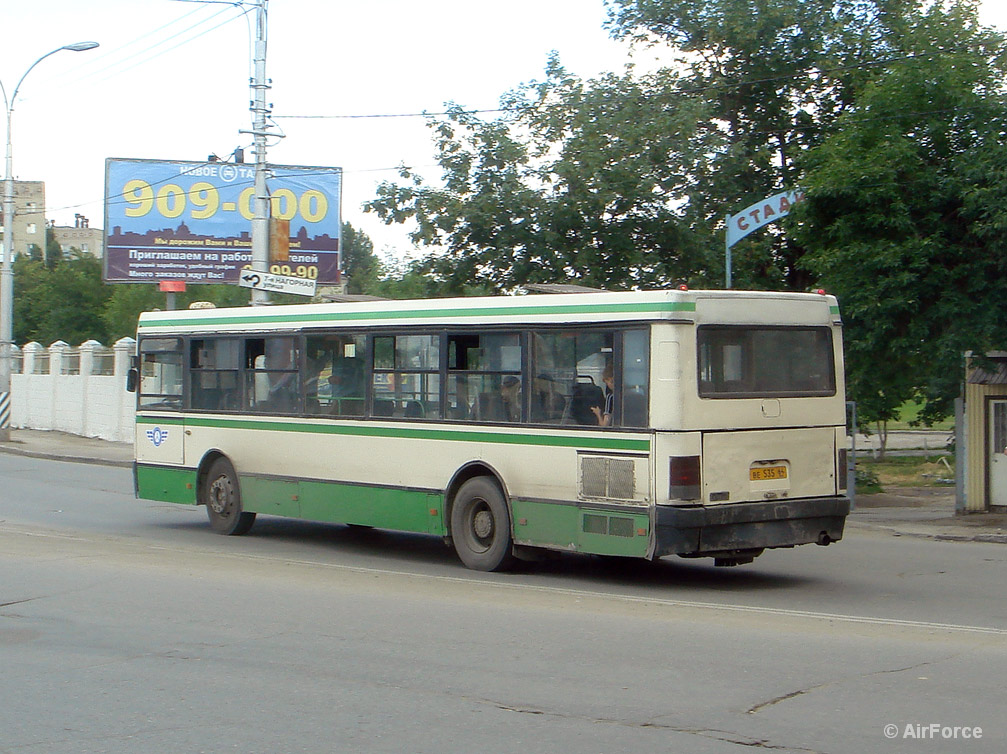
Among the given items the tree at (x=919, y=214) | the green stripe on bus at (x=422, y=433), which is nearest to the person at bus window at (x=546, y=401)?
the green stripe on bus at (x=422, y=433)

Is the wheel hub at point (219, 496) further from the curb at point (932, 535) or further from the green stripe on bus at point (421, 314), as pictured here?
the curb at point (932, 535)

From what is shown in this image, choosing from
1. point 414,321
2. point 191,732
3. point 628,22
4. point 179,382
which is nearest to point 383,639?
point 191,732

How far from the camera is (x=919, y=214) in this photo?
17250 mm

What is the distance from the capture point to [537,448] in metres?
11.5

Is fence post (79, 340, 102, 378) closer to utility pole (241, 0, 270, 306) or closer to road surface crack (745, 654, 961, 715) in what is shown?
utility pole (241, 0, 270, 306)

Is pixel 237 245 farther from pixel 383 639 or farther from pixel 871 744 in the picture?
pixel 871 744

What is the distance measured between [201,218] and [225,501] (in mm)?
23036

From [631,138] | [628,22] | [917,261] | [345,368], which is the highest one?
[628,22]

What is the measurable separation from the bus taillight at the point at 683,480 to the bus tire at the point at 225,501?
6547 millimetres

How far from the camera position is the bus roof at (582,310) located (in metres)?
10.6

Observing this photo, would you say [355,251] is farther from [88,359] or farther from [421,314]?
[421,314]

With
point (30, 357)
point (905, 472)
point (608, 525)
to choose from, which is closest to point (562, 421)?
point (608, 525)

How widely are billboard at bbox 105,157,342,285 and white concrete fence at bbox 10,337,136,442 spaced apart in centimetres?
264

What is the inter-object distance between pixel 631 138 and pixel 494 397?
38.7ft
